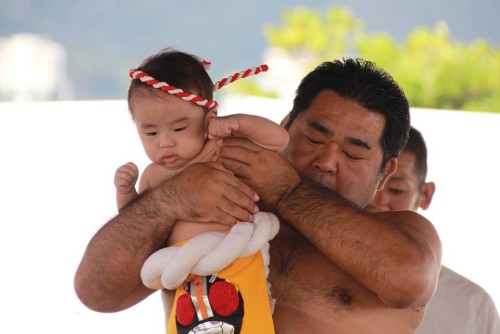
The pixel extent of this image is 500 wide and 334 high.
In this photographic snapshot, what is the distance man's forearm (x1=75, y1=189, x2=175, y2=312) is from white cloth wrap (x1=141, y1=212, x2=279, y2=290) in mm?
87

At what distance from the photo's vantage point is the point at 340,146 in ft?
7.73

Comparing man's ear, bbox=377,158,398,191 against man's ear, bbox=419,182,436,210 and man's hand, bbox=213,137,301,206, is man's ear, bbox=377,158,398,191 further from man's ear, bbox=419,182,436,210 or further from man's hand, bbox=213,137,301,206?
man's ear, bbox=419,182,436,210

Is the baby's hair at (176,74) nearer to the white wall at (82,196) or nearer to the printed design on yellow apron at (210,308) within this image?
the printed design on yellow apron at (210,308)

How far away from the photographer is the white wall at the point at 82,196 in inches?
172

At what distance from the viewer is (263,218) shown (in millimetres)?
1921

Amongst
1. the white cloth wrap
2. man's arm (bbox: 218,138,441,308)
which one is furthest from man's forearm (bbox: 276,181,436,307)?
the white cloth wrap

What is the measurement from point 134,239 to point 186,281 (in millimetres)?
183

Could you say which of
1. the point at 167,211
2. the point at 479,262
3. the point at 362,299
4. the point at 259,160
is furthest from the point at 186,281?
the point at 479,262

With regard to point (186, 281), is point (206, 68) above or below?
above

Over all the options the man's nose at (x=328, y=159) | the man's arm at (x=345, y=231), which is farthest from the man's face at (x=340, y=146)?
the man's arm at (x=345, y=231)

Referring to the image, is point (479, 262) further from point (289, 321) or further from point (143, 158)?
point (289, 321)

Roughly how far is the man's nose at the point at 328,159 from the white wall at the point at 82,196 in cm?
185

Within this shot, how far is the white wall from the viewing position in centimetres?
437

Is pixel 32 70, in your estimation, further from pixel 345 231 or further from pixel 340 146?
pixel 345 231
